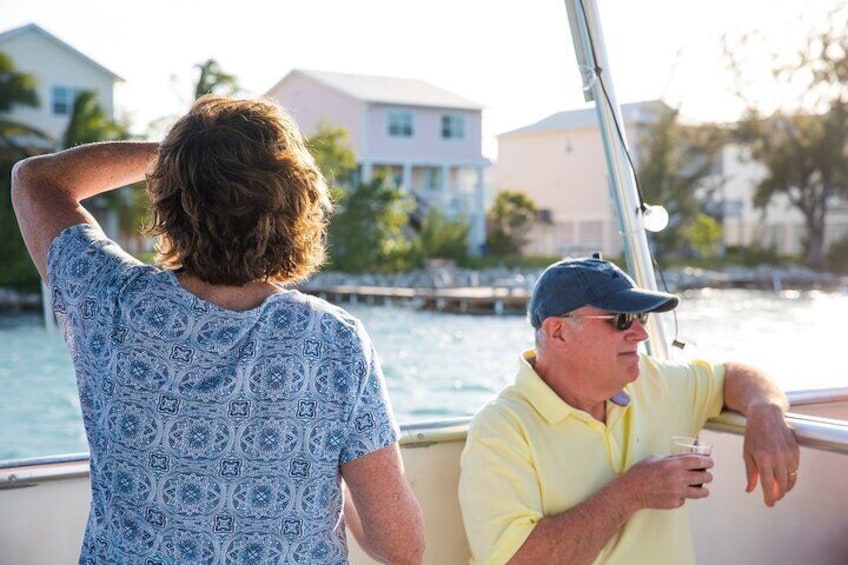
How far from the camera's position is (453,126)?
38.1m

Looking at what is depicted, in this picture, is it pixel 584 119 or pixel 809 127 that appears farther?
pixel 584 119

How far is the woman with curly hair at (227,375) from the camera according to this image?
1240 millimetres

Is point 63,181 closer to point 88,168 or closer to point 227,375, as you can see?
point 88,168

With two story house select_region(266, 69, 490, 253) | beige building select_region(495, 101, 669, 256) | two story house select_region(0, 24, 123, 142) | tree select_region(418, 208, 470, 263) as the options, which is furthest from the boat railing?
beige building select_region(495, 101, 669, 256)

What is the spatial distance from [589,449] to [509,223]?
119ft

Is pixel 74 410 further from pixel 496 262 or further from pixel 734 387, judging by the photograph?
pixel 496 262

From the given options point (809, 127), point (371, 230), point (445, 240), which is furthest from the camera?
point (809, 127)

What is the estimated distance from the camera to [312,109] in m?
37.2

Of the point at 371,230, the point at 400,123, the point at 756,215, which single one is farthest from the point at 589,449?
the point at 756,215

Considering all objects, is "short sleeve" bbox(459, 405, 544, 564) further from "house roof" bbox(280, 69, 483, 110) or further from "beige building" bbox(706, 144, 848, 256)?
"beige building" bbox(706, 144, 848, 256)

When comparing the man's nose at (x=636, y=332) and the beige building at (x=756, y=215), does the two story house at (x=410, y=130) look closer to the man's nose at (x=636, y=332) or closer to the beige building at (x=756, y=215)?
the beige building at (x=756, y=215)

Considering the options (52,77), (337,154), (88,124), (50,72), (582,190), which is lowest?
(582,190)

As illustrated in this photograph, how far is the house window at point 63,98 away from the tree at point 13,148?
106 centimetres

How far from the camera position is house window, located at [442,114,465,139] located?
37.8 metres
